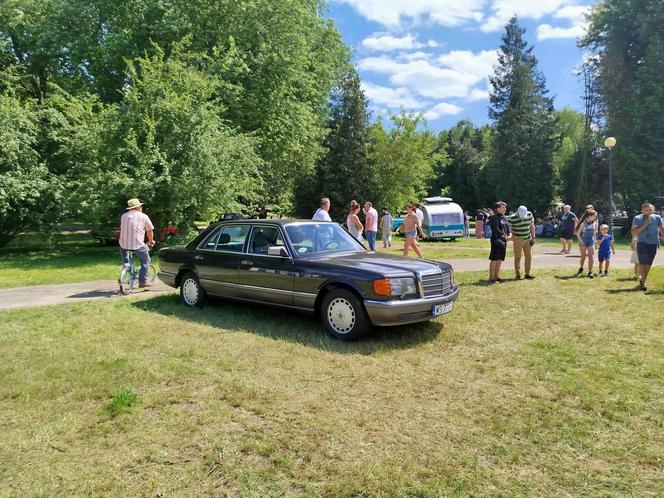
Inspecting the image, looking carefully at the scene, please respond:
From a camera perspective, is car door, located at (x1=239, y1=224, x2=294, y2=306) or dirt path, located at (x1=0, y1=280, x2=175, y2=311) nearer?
car door, located at (x1=239, y1=224, x2=294, y2=306)

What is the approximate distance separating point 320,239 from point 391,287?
182 cm

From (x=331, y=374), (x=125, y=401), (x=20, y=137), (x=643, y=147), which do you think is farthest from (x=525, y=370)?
(x=643, y=147)

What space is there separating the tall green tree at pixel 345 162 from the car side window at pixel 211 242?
2368 cm

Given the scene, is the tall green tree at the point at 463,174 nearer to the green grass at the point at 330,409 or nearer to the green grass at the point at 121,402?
the green grass at the point at 330,409

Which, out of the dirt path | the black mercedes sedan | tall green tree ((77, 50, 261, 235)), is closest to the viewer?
the black mercedes sedan

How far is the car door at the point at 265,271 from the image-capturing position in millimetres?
6902

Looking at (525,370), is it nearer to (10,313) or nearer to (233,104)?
(10,313)

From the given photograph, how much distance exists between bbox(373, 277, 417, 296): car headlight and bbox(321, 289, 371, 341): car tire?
34 centimetres

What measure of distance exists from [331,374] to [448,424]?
1.49 metres

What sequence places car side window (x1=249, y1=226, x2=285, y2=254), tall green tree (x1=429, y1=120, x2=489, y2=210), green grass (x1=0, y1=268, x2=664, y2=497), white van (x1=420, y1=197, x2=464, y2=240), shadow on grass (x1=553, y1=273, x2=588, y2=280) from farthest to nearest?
tall green tree (x1=429, y1=120, x2=489, y2=210) → white van (x1=420, y1=197, x2=464, y2=240) → shadow on grass (x1=553, y1=273, x2=588, y2=280) → car side window (x1=249, y1=226, x2=285, y2=254) → green grass (x1=0, y1=268, x2=664, y2=497)

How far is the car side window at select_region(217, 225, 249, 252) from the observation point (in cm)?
774

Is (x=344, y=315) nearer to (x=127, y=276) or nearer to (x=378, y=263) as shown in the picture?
(x=378, y=263)

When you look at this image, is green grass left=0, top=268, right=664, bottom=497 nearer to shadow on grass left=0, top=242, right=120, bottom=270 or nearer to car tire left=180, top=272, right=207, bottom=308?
car tire left=180, top=272, right=207, bottom=308

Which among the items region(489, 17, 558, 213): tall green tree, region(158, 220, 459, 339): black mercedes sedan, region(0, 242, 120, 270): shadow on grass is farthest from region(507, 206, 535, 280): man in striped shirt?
region(489, 17, 558, 213): tall green tree
